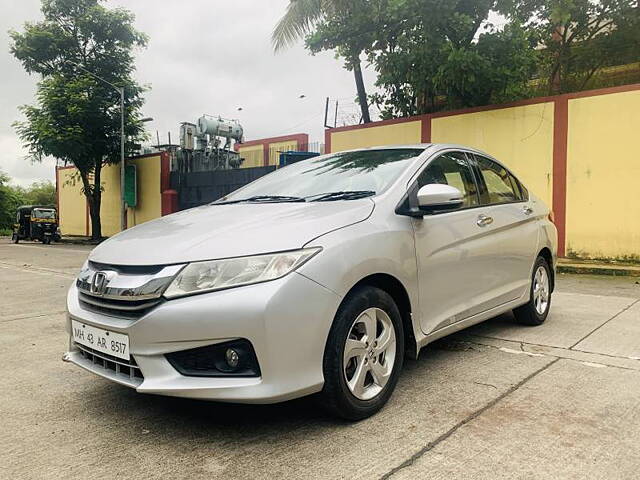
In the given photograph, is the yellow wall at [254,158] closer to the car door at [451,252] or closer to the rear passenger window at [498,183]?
the rear passenger window at [498,183]

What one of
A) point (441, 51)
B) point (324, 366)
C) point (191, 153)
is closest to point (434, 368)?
point (324, 366)

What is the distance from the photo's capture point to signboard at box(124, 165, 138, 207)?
22.4 m

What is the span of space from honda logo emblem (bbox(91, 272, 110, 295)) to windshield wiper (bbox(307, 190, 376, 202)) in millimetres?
1253

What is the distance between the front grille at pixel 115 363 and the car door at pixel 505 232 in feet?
7.66

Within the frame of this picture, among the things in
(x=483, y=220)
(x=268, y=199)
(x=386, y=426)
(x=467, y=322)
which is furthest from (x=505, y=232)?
(x=386, y=426)

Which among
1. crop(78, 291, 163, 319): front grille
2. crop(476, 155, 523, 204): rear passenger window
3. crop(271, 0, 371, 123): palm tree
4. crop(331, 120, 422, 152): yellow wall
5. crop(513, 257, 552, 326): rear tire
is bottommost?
crop(513, 257, 552, 326): rear tire

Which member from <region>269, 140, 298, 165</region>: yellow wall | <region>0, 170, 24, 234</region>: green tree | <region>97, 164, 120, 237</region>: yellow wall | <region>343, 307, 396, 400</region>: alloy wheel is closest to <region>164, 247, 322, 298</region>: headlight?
<region>343, 307, 396, 400</region>: alloy wheel

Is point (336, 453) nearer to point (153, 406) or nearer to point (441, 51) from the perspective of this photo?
point (153, 406)

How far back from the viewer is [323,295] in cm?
242

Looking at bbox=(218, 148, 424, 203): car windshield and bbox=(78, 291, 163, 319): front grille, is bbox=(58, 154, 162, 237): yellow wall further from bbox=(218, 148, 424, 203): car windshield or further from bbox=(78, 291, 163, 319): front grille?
bbox=(78, 291, 163, 319): front grille

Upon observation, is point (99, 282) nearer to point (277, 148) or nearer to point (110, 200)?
point (277, 148)

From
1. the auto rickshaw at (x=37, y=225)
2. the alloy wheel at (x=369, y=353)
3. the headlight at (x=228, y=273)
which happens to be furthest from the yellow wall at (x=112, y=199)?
the headlight at (x=228, y=273)

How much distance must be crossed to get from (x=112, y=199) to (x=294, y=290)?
23.9 metres

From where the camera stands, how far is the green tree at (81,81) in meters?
20.5
